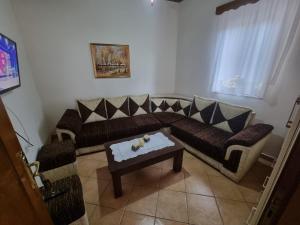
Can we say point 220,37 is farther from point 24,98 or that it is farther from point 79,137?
point 24,98

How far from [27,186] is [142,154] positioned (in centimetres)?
117

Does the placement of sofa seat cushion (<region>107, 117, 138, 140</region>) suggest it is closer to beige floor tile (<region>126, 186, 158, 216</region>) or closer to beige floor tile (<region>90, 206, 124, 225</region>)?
beige floor tile (<region>126, 186, 158, 216</region>)

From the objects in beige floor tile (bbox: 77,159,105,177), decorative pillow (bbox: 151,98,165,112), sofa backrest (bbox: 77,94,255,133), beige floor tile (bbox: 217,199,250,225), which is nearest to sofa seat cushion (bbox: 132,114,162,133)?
sofa backrest (bbox: 77,94,255,133)

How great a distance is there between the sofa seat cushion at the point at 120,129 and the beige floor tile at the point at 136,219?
4.04 feet

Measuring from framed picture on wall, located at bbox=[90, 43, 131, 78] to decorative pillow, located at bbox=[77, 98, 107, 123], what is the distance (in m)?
0.56

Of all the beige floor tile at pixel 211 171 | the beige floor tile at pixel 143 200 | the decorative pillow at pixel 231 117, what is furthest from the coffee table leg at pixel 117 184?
the decorative pillow at pixel 231 117

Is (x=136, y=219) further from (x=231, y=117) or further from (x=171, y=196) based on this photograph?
(x=231, y=117)

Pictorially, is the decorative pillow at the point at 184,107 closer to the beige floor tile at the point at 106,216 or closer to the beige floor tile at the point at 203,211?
the beige floor tile at the point at 203,211

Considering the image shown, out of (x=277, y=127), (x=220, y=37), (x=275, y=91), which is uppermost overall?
(x=220, y=37)

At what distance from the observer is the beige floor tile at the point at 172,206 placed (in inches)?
55.5

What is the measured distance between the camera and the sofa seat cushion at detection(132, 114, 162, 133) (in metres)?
2.61

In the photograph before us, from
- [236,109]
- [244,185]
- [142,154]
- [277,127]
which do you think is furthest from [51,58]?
[277,127]

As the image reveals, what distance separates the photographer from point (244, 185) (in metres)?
1.76

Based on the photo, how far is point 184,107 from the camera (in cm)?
305
